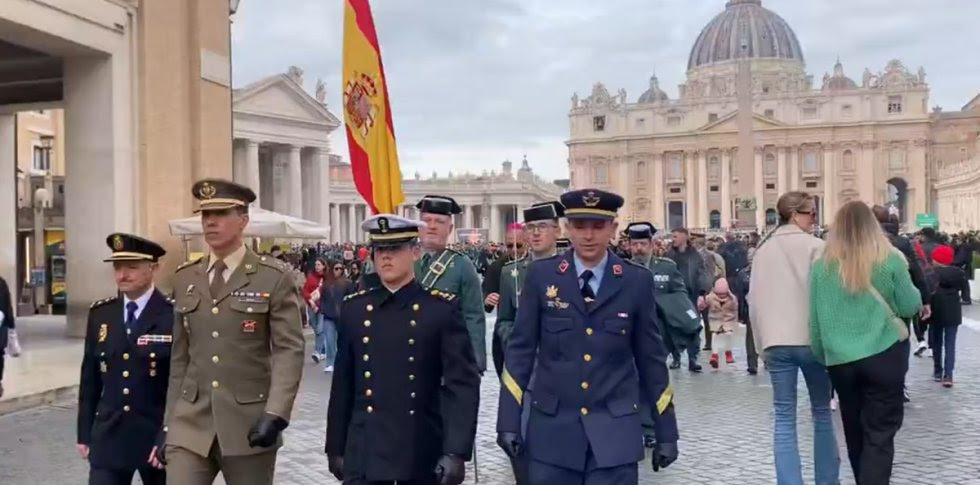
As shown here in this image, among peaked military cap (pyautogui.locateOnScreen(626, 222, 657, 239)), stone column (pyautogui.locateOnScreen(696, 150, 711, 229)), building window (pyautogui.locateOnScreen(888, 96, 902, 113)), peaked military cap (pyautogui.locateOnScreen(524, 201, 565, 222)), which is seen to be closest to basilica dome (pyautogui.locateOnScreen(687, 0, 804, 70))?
stone column (pyautogui.locateOnScreen(696, 150, 711, 229))

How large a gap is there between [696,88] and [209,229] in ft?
417

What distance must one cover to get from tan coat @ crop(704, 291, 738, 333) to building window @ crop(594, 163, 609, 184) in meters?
107

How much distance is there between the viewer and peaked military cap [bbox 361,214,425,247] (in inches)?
181

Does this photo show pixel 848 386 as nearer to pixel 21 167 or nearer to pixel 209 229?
pixel 209 229

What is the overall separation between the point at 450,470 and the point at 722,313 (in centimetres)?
1005

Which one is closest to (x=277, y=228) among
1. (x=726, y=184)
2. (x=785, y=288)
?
(x=785, y=288)

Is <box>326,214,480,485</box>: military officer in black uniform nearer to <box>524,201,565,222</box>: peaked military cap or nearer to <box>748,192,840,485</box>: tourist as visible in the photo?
<box>524,201,565,222</box>: peaked military cap

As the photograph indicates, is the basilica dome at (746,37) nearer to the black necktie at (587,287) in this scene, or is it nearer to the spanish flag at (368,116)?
the spanish flag at (368,116)

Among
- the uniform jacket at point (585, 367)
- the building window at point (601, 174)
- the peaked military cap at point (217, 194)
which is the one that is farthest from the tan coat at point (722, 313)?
the building window at point (601, 174)

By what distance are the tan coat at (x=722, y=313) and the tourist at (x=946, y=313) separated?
101 inches

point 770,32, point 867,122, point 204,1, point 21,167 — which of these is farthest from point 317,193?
point 770,32

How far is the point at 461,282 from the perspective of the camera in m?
7.05

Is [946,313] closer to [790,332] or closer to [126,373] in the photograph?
[790,332]

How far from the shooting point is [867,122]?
11006 cm
